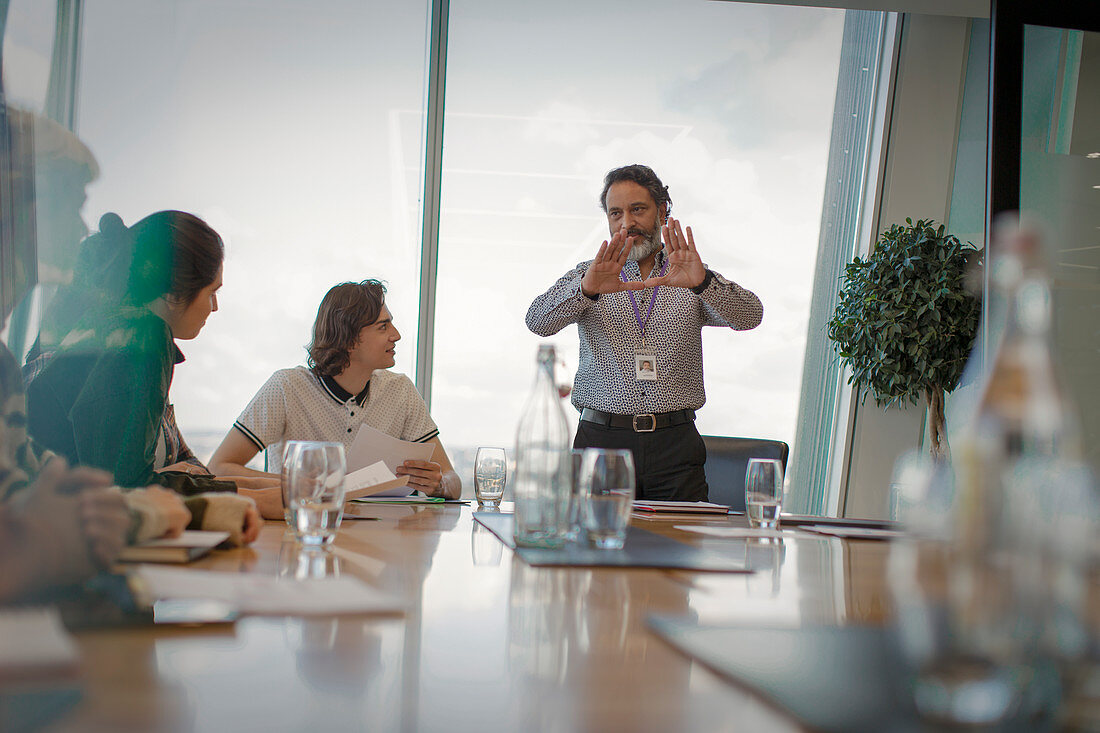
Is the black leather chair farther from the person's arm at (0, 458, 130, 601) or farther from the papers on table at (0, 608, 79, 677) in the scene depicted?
the papers on table at (0, 608, 79, 677)

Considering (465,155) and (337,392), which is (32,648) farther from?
(465,155)

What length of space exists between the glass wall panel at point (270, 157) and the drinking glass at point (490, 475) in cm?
276

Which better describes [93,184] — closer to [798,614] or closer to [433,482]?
[433,482]

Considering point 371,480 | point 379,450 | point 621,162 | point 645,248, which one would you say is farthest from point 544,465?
point 621,162

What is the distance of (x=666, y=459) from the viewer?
10.4 feet

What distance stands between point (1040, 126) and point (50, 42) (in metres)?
4.16

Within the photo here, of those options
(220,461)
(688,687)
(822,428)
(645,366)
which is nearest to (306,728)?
(688,687)

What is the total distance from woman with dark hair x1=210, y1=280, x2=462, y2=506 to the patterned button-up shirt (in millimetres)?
629

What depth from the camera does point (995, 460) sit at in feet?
1.51

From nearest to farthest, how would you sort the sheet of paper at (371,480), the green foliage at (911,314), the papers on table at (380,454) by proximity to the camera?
the sheet of paper at (371,480), the papers on table at (380,454), the green foliage at (911,314)

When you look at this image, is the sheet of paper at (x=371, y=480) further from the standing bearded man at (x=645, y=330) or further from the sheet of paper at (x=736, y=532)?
the standing bearded man at (x=645, y=330)

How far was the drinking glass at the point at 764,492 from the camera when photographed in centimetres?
176

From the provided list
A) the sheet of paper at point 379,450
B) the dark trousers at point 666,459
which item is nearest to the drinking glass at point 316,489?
the sheet of paper at point 379,450

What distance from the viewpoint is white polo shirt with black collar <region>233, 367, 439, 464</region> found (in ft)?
9.37
